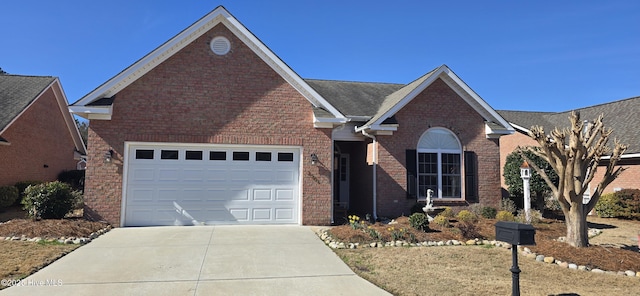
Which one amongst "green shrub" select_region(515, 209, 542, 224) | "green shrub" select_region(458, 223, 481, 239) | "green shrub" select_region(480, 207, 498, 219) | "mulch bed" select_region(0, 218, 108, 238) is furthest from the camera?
"green shrub" select_region(480, 207, 498, 219)

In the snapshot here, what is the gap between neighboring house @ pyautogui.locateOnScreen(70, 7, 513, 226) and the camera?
11.6 m

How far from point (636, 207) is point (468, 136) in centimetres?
757

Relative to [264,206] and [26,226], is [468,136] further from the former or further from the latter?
[26,226]

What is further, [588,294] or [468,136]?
[468,136]

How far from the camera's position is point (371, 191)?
14.2 metres

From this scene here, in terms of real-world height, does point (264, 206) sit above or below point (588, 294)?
above

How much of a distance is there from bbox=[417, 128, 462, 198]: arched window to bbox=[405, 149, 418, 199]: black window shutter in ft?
1.06

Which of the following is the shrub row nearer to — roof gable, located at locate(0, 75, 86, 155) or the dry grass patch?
the dry grass patch

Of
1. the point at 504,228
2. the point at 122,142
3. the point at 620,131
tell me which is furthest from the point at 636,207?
the point at 122,142

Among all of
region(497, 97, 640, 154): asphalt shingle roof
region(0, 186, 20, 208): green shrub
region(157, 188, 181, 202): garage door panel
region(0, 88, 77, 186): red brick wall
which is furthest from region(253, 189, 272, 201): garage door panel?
region(497, 97, 640, 154): asphalt shingle roof

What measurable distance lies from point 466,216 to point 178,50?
11.0 metres

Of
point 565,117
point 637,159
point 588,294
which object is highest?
point 565,117

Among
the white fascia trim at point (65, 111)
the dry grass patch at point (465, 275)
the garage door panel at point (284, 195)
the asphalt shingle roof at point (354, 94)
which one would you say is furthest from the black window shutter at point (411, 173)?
the white fascia trim at point (65, 111)

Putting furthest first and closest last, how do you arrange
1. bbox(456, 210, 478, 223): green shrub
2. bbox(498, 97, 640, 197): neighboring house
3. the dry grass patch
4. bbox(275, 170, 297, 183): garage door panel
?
bbox(498, 97, 640, 197): neighboring house → bbox(456, 210, 478, 223): green shrub → bbox(275, 170, 297, 183): garage door panel → the dry grass patch
